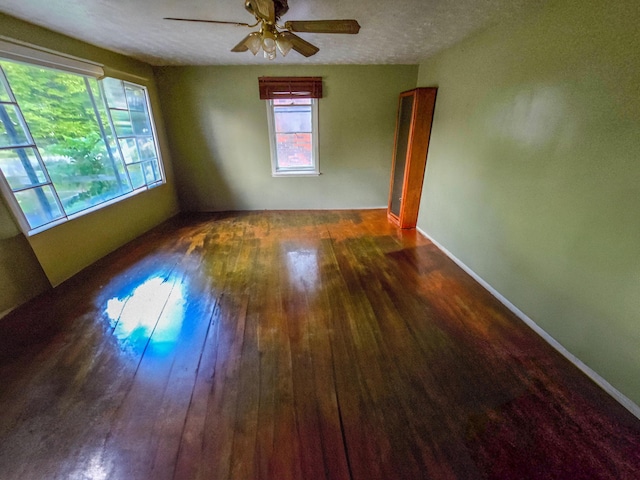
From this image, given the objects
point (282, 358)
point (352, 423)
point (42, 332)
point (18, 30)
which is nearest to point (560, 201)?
point (352, 423)

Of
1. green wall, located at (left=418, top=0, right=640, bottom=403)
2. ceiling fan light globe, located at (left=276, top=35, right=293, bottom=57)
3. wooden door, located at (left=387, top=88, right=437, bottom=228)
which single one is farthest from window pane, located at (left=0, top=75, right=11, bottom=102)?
green wall, located at (left=418, top=0, right=640, bottom=403)

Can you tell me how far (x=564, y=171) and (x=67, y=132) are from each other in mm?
4210

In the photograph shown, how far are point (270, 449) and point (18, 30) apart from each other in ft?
11.8

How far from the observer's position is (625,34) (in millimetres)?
1294

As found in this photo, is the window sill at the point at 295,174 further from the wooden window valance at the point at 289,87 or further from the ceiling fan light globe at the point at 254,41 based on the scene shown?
the ceiling fan light globe at the point at 254,41

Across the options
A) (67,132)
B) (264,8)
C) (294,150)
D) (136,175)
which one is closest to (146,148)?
(136,175)

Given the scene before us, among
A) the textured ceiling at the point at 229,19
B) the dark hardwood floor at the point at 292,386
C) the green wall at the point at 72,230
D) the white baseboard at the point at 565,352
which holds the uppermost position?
the textured ceiling at the point at 229,19

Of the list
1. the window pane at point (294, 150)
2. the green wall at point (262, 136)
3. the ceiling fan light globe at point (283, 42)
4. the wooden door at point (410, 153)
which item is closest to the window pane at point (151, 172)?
the green wall at point (262, 136)

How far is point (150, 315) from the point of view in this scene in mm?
2070

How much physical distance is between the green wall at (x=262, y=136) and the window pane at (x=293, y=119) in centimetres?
21

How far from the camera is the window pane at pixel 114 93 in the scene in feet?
9.70

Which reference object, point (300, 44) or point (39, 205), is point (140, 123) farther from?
point (300, 44)

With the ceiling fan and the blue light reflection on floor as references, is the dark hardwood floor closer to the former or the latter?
the blue light reflection on floor

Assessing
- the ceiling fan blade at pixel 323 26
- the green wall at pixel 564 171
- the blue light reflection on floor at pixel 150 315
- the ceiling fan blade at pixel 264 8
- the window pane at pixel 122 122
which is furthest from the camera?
the window pane at pixel 122 122
